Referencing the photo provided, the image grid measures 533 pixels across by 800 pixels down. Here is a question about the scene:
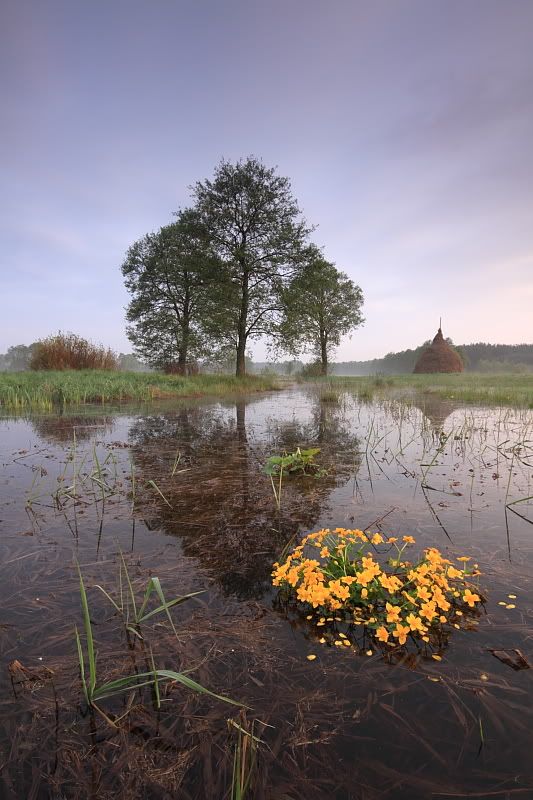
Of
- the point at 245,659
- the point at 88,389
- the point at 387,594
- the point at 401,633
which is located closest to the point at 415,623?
the point at 401,633

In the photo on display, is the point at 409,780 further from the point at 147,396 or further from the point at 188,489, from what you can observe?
the point at 147,396

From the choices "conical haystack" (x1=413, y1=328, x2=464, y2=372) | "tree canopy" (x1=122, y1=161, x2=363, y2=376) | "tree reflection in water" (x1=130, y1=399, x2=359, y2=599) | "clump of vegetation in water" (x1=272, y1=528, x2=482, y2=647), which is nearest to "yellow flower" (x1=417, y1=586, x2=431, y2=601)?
"clump of vegetation in water" (x1=272, y1=528, x2=482, y2=647)

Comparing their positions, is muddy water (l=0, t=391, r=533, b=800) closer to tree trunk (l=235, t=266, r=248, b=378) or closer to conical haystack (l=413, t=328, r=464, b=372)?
tree trunk (l=235, t=266, r=248, b=378)

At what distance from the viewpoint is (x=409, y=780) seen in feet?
4.84

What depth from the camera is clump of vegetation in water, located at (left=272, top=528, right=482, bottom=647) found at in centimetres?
224

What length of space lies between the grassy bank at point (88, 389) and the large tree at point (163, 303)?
249 inches

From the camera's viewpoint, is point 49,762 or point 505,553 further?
point 505,553

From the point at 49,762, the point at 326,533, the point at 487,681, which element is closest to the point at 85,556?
the point at 49,762

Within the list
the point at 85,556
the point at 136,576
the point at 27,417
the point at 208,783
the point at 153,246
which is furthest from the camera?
the point at 153,246

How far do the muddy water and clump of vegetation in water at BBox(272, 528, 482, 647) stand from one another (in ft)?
0.47

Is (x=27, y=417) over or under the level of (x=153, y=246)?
under

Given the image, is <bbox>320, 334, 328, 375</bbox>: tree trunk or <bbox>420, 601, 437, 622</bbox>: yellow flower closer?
<bbox>420, 601, 437, 622</bbox>: yellow flower

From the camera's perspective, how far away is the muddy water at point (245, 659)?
1510 millimetres

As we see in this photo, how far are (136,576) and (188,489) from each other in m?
2.15
